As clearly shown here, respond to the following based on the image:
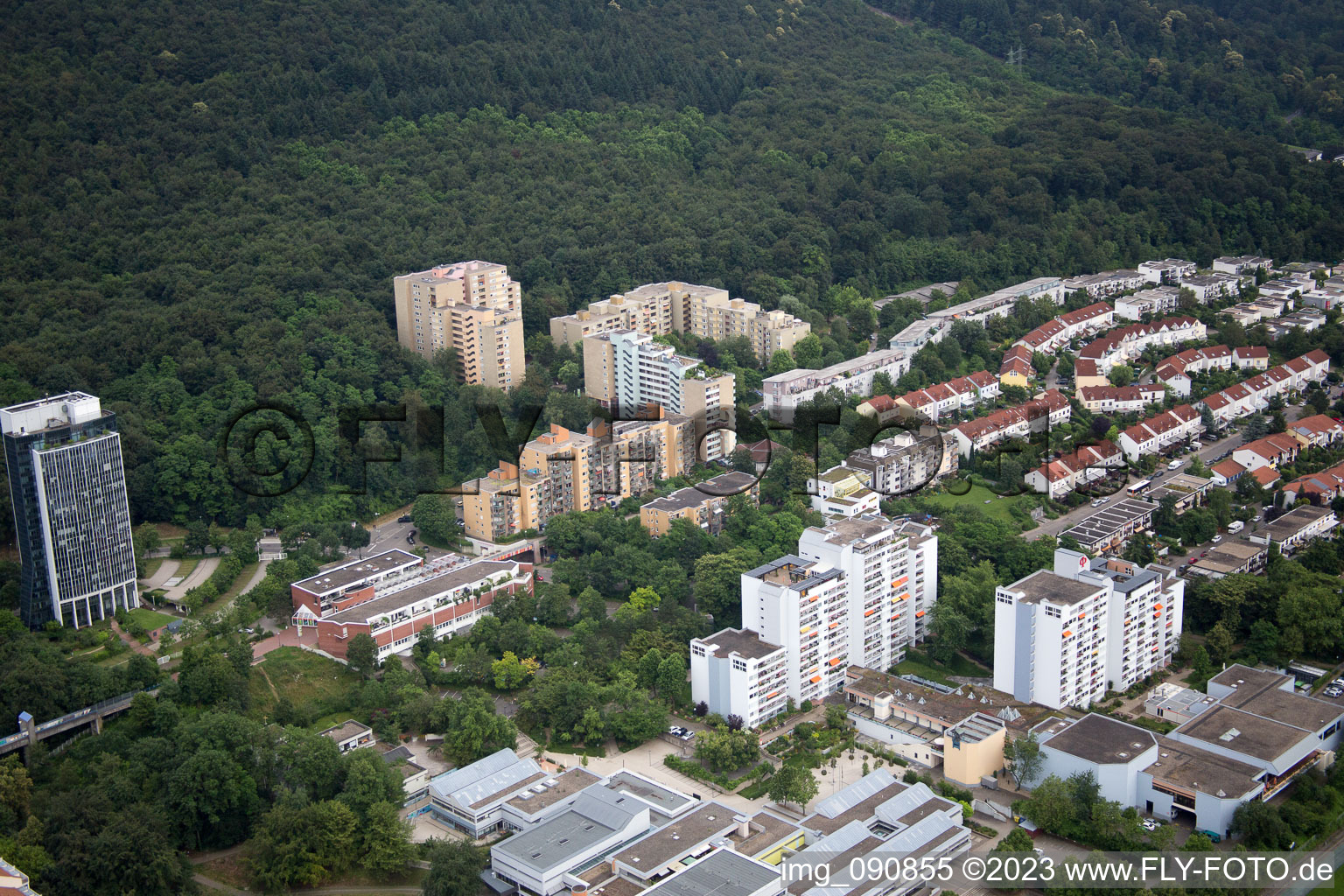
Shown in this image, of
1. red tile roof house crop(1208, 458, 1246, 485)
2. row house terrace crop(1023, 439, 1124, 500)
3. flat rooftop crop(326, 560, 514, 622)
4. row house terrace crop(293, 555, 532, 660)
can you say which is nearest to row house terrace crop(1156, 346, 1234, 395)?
red tile roof house crop(1208, 458, 1246, 485)

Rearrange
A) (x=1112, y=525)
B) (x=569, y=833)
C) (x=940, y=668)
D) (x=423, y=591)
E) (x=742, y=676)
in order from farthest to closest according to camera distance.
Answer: (x=1112, y=525)
(x=423, y=591)
(x=940, y=668)
(x=742, y=676)
(x=569, y=833)

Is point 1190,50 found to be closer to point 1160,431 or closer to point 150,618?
point 1160,431

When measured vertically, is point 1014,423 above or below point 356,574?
above

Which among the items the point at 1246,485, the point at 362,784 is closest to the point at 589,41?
the point at 1246,485

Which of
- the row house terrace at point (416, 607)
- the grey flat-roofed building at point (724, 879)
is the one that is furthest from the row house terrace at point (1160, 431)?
the grey flat-roofed building at point (724, 879)

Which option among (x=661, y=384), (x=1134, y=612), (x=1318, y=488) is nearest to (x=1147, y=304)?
(x=1318, y=488)

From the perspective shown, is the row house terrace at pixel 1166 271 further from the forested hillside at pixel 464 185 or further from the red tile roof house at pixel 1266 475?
the red tile roof house at pixel 1266 475
